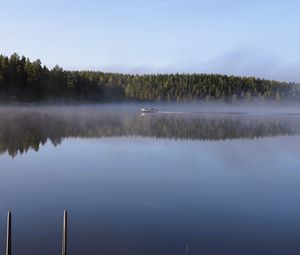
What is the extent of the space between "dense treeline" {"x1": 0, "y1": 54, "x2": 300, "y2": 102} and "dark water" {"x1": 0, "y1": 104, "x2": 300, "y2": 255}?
7753cm

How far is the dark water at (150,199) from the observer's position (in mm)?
12422

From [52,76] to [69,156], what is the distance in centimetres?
9942

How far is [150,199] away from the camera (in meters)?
17.2

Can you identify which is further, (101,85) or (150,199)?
(101,85)

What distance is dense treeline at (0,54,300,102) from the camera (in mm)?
107125

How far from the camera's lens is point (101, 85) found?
512 feet

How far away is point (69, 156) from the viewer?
28.7 m

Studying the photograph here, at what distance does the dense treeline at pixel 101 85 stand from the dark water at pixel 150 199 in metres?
77.5

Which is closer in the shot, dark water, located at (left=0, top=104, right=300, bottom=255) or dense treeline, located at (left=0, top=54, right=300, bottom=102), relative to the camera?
dark water, located at (left=0, top=104, right=300, bottom=255)

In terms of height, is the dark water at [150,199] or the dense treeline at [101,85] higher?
the dense treeline at [101,85]

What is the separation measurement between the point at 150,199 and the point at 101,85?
141 meters

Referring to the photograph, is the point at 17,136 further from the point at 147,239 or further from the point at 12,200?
the point at 147,239

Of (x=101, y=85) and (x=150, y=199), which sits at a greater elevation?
(x=101, y=85)

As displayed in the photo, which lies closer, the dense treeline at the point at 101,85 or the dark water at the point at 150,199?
the dark water at the point at 150,199
